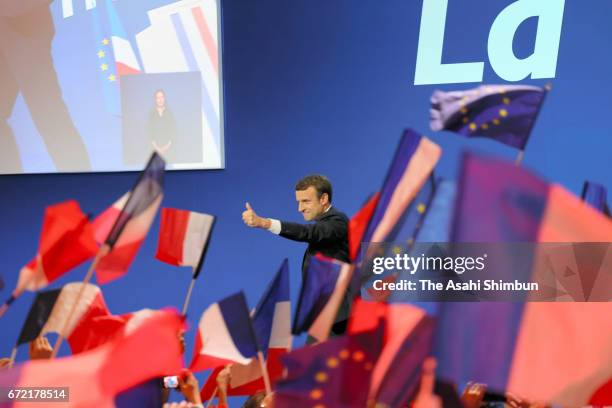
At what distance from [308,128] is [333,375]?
2182 millimetres

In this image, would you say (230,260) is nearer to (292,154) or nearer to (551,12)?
(292,154)

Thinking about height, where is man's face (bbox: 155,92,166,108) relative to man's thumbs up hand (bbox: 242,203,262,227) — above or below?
above

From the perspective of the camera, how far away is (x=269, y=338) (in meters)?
1.08

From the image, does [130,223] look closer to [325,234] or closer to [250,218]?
[250,218]

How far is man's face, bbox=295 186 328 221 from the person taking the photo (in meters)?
1.89

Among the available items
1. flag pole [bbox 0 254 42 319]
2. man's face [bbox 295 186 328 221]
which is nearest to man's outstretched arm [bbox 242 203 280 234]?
man's face [bbox 295 186 328 221]

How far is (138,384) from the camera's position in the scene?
2.43 ft

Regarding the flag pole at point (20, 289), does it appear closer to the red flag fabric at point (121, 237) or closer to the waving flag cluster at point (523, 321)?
the red flag fabric at point (121, 237)

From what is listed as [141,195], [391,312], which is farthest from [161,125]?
[391,312]

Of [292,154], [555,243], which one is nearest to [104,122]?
[292,154]

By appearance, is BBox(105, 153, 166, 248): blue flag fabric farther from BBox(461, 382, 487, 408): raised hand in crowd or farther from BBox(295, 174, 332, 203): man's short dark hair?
BBox(295, 174, 332, 203): man's short dark hair

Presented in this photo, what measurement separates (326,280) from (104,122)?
2.16 metres

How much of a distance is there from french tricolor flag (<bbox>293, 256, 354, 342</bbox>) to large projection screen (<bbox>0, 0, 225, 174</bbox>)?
6.41ft

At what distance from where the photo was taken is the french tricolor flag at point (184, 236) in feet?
3.07
